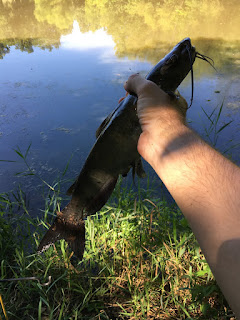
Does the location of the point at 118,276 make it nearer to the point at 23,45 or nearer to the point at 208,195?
the point at 208,195

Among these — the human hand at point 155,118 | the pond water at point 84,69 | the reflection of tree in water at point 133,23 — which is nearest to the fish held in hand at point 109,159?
the human hand at point 155,118

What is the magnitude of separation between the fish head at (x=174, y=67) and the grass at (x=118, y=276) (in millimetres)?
1098

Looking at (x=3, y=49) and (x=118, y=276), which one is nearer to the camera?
(x=118, y=276)

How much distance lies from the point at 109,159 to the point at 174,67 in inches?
33.2

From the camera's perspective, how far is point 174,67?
1.93 metres

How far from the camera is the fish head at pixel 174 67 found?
1.91 metres

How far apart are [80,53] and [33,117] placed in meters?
3.38


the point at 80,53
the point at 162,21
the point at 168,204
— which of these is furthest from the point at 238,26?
the point at 168,204

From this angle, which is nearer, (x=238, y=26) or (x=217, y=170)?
(x=217, y=170)

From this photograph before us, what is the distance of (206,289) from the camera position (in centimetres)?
164

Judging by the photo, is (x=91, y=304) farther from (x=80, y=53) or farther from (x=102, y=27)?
(x=102, y=27)

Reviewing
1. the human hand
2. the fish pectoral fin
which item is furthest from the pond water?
the human hand

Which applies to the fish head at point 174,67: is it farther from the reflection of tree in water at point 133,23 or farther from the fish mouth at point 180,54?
the reflection of tree in water at point 133,23

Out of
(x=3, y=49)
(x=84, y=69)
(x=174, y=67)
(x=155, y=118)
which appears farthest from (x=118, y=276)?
(x=3, y=49)
